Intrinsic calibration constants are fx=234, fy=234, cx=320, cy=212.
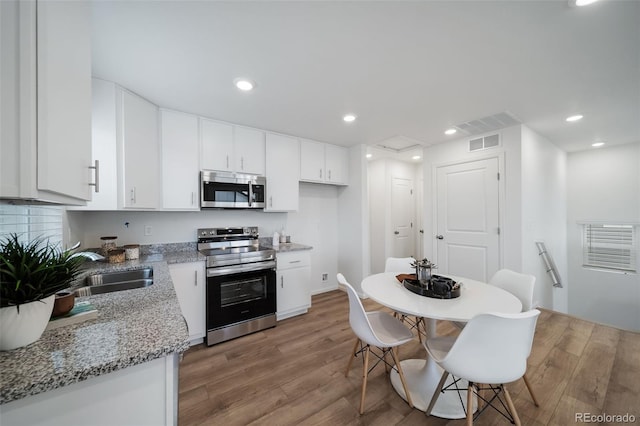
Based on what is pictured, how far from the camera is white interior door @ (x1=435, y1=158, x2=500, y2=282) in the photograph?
3.11m

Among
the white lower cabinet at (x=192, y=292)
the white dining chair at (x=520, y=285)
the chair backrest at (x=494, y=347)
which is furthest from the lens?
the white lower cabinet at (x=192, y=292)

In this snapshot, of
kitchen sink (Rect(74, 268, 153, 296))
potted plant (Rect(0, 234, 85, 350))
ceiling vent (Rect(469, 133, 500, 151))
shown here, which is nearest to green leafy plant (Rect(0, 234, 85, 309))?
potted plant (Rect(0, 234, 85, 350))

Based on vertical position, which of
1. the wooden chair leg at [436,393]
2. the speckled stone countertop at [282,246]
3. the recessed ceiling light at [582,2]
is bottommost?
the wooden chair leg at [436,393]

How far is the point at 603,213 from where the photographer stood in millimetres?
3820

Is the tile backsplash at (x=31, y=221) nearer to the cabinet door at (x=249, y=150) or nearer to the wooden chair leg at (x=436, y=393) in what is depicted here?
the cabinet door at (x=249, y=150)

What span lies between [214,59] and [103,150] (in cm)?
126

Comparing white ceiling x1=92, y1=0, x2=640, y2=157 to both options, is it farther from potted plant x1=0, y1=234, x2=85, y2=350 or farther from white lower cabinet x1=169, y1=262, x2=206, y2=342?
white lower cabinet x1=169, y1=262, x2=206, y2=342

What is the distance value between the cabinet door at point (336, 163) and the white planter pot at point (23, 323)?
10.6 feet

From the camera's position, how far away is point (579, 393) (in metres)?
1.71

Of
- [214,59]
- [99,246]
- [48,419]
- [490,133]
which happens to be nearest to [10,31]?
[48,419]

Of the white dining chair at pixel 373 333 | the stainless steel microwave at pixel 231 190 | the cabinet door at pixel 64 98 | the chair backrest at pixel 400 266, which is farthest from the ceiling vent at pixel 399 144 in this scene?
the cabinet door at pixel 64 98

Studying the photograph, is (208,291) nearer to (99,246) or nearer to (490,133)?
(99,246)

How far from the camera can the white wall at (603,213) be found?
3.56 meters

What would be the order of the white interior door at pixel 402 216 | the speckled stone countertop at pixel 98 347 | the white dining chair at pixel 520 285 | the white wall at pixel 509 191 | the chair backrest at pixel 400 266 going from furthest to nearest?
the white interior door at pixel 402 216 → the white wall at pixel 509 191 → the chair backrest at pixel 400 266 → the white dining chair at pixel 520 285 → the speckled stone countertop at pixel 98 347
